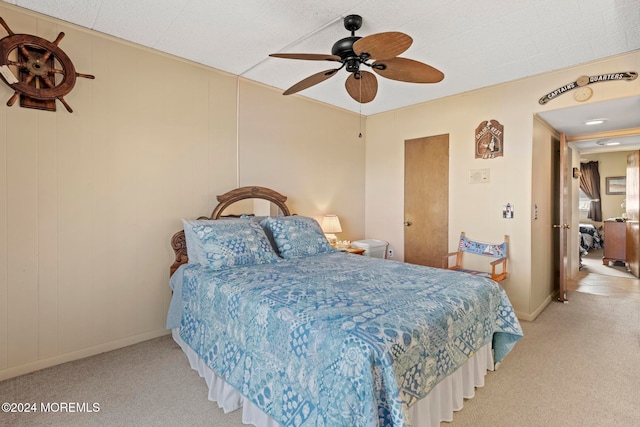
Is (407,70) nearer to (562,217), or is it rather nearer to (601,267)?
(562,217)

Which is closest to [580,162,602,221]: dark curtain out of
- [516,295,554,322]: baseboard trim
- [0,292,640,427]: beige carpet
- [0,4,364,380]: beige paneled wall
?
[516,295,554,322]: baseboard trim

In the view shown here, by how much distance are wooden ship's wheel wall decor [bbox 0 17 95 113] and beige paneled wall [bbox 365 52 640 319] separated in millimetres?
3808

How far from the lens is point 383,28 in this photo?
2.50m

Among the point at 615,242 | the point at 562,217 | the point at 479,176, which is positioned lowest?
the point at 615,242

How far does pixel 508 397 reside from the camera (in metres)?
2.13

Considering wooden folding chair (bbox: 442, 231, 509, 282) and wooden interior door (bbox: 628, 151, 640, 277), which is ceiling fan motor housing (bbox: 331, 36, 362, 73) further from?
wooden interior door (bbox: 628, 151, 640, 277)

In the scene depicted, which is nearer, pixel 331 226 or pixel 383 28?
pixel 383 28

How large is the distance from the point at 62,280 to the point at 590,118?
539cm

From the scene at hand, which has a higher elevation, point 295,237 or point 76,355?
point 295,237

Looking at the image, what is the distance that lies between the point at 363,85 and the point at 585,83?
228 centimetres

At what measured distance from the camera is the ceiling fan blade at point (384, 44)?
5.73 feet

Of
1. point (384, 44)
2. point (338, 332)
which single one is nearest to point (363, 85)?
point (384, 44)

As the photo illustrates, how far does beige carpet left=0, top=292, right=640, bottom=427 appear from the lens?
190cm

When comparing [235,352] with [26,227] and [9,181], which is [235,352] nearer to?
[26,227]
